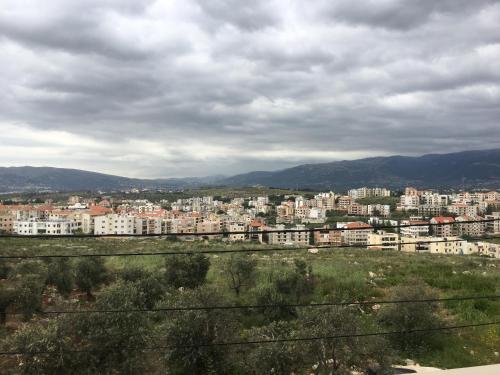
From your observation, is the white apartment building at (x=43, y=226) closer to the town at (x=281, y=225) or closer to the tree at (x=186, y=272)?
the town at (x=281, y=225)

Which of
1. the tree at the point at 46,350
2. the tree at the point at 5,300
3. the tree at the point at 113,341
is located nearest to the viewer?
the tree at the point at 46,350

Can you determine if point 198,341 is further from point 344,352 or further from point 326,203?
point 326,203

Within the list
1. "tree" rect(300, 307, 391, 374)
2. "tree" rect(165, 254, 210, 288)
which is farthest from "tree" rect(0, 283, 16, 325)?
"tree" rect(300, 307, 391, 374)

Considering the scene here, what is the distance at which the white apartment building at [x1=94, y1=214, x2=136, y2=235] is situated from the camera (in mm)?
72000

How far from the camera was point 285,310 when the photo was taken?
51.1 ft

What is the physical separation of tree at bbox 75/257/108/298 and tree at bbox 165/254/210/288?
3.23m

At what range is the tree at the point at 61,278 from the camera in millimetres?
19281

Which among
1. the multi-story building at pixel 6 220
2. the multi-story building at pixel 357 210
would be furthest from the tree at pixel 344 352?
the multi-story building at pixel 357 210

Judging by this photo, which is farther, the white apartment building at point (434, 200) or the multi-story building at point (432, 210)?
the white apartment building at point (434, 200)

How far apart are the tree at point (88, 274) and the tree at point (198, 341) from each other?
986 centimetres

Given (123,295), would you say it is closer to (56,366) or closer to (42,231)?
(56,366)

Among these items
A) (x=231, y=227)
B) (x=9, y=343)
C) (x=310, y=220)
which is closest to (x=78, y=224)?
(x=231, y=227)

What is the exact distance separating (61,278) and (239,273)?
815cm

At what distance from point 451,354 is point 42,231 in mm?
71121
